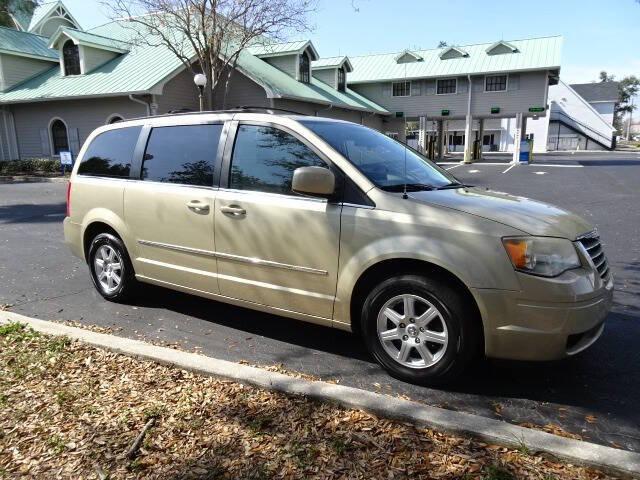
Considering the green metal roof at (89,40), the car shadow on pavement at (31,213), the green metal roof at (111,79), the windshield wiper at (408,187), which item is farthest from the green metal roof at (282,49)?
the windshield wiper at (408,187)

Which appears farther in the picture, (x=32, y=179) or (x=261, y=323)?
(x=32, y=179)

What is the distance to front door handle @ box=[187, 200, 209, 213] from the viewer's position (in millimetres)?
4180

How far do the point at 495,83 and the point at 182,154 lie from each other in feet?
104

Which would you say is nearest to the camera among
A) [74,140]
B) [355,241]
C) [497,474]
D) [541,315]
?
[497,474]

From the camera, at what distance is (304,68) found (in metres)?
27.1

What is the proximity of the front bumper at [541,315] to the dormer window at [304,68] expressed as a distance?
2526 centimetres

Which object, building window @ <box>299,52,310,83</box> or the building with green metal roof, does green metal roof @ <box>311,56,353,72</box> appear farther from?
building window @ <box>299,52,310,83</box>

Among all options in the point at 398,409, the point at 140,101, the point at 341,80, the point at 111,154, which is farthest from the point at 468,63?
the point at 398,409

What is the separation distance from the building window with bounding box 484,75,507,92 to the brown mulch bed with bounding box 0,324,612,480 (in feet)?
108

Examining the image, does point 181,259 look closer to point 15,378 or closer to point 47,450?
point 15,378

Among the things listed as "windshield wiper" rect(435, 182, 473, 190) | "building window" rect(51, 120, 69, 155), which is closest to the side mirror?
"windshield wiper" rect(435, 182, 473, 190)

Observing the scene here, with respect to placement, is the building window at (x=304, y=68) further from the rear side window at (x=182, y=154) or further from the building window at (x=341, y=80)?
Answer: the rear side window at (x=182, y=154)

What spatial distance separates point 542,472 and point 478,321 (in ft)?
3.32

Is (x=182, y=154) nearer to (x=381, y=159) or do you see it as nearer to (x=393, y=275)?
(x=381, y=159)
